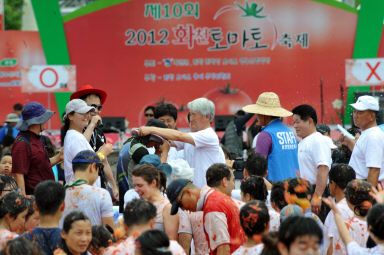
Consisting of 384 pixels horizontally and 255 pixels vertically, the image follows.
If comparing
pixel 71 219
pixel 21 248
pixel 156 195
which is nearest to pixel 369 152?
pixel 156 195

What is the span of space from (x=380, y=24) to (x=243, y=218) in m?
10.4

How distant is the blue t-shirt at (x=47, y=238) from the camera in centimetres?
354

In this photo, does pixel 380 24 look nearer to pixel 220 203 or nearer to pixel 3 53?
pixel 3 53

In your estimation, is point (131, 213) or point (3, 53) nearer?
point (131, 213)

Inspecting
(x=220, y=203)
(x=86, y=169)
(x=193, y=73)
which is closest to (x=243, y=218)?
(x=220, y=203)

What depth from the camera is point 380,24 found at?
1292cm

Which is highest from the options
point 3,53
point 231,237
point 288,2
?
point 288,2

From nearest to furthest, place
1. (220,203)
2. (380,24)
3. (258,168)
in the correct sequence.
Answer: (220,203) → (258,168) → (380,24)

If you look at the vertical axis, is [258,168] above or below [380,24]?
below

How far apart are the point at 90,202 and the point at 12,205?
51 cm

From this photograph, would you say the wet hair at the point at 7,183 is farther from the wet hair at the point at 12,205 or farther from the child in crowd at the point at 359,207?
the child in crowd at the point at 359,207

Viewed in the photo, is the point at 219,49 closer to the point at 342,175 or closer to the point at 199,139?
the point at 199,139

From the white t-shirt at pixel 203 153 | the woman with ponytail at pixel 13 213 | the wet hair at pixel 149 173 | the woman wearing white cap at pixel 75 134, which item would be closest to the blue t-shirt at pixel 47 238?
the woman with ponytail at pixel 13 213

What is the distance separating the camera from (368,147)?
207 inches
